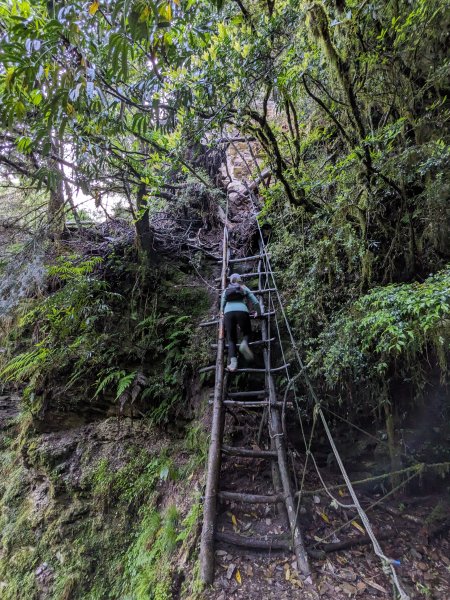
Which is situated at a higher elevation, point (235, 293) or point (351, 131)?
point (351, 131)

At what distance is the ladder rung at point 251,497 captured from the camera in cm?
300

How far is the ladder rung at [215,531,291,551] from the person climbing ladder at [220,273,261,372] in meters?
1.73

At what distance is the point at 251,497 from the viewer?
303 centimetres

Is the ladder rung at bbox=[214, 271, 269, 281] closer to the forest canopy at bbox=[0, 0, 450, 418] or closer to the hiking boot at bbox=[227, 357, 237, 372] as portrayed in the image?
the forest canopy at bbox=[0, 0, 450, 418]

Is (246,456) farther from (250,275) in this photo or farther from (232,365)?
(250,275)

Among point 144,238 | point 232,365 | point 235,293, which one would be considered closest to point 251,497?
point 232,365

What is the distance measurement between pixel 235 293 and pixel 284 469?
2.36m

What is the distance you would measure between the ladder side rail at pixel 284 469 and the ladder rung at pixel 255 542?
109 mm

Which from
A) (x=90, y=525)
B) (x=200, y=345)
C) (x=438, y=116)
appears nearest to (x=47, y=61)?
(x=438, y=116)

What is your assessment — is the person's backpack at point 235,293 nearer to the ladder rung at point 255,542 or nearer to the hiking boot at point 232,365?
the hiking boot at point 232,365

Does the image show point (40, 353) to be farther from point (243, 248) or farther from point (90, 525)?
point (243, 248)

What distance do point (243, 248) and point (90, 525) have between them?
5090 millimetres

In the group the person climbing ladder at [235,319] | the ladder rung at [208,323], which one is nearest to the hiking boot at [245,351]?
the person climbing ladder at [235,319]


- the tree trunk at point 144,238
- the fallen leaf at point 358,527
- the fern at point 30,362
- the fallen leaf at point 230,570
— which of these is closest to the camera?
the fallen leaf at point 230,570
